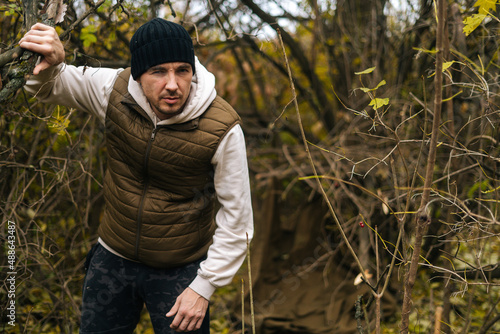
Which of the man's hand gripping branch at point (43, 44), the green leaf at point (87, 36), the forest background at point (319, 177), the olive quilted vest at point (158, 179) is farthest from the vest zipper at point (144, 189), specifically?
the green leaf at point (87, 36)

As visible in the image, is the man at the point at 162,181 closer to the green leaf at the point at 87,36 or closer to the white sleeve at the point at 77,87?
the white sleeve at the point at 77,87

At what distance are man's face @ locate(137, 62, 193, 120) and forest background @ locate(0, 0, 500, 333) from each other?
0.44m

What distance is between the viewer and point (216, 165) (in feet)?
7.02

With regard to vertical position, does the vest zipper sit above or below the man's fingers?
above

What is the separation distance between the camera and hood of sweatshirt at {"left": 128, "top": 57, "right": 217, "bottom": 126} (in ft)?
6.86

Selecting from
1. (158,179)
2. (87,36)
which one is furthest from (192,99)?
(87,36)

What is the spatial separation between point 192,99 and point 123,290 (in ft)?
3.15

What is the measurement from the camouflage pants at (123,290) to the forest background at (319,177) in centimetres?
56

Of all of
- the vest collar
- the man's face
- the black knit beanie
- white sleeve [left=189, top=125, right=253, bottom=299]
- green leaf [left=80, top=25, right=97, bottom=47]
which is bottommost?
white sleeve [left=189, top=125, right=253, bottom=299]

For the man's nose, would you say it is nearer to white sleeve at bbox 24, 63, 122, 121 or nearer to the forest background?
white sleeve at bbox 24, 63, 122, 121

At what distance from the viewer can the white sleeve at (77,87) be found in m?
2.02

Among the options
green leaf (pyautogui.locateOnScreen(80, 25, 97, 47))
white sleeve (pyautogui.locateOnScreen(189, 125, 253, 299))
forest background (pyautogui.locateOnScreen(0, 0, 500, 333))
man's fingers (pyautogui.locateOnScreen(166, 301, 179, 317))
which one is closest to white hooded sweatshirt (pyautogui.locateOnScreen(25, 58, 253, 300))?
white sleeve (pyautogui.locateOnScreen(189, 125, 253, 299))

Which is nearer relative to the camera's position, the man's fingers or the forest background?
the man's fingers

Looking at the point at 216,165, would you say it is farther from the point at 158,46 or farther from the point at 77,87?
the point at 77,87
